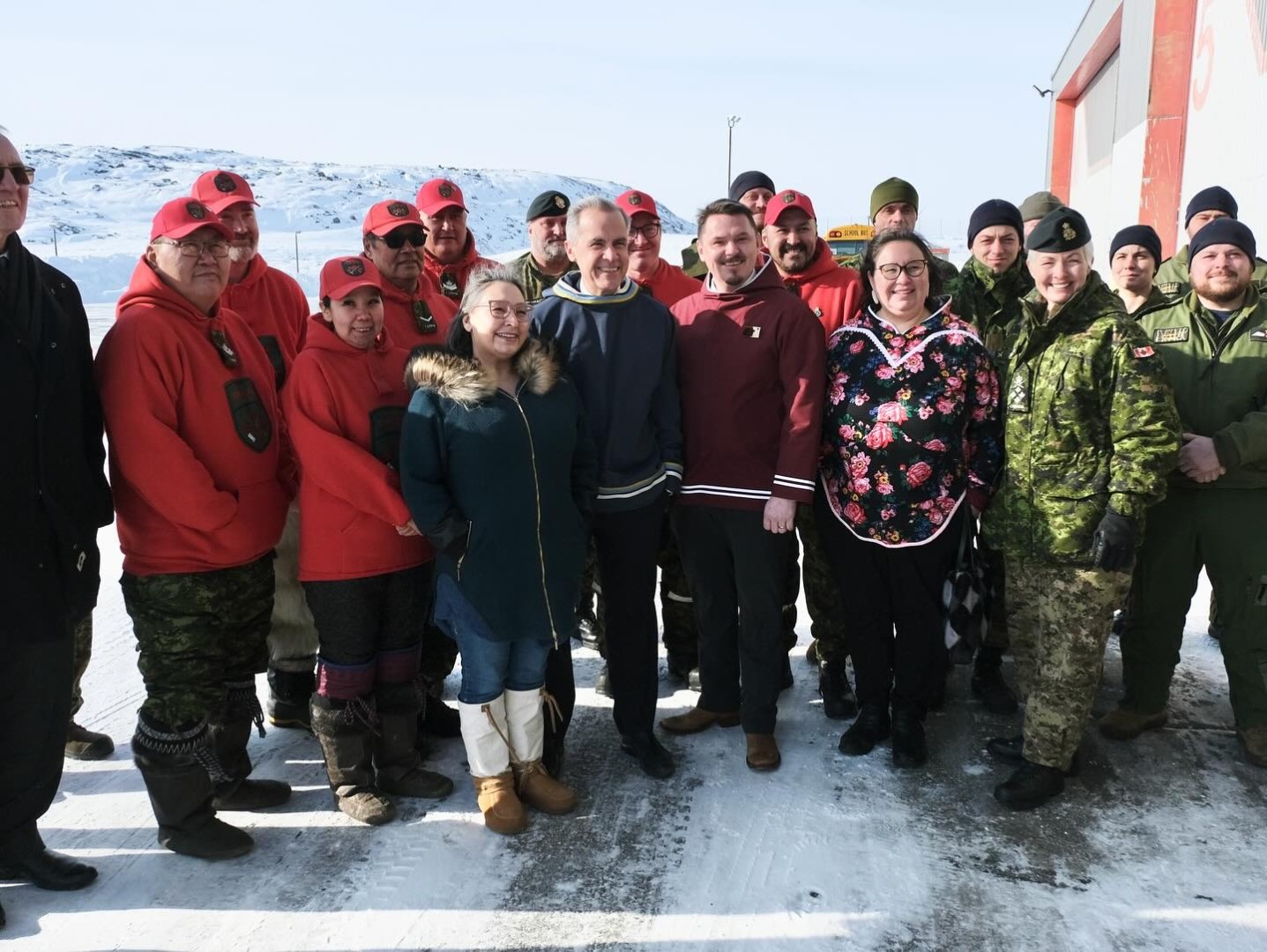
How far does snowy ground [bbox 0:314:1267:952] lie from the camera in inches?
100.0

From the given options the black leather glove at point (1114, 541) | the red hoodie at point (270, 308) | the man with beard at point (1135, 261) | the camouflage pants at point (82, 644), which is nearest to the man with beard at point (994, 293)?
the man with beard at point (1135, 261)

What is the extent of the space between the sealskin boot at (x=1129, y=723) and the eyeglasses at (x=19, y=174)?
4.10 m

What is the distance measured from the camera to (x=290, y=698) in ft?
12.7

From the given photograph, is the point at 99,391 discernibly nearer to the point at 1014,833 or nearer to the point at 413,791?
the point at 413,791

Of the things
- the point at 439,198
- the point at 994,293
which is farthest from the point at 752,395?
the point at 439,198

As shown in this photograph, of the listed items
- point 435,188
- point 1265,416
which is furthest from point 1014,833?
point 435,188

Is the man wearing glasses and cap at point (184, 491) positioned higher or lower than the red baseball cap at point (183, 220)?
lower

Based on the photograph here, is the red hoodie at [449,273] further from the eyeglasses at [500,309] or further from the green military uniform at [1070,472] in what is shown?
the green military uniform at [1070,472]

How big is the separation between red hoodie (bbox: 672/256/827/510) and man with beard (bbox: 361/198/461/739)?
994 mm

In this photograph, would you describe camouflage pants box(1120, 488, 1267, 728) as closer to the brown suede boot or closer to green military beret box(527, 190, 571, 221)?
the brown suede boot

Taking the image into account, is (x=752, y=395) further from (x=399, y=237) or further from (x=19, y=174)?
(x=19, y=174)

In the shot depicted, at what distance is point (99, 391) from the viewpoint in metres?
2.83

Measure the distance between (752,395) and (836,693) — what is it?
143cm

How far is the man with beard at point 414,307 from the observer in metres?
3.61
